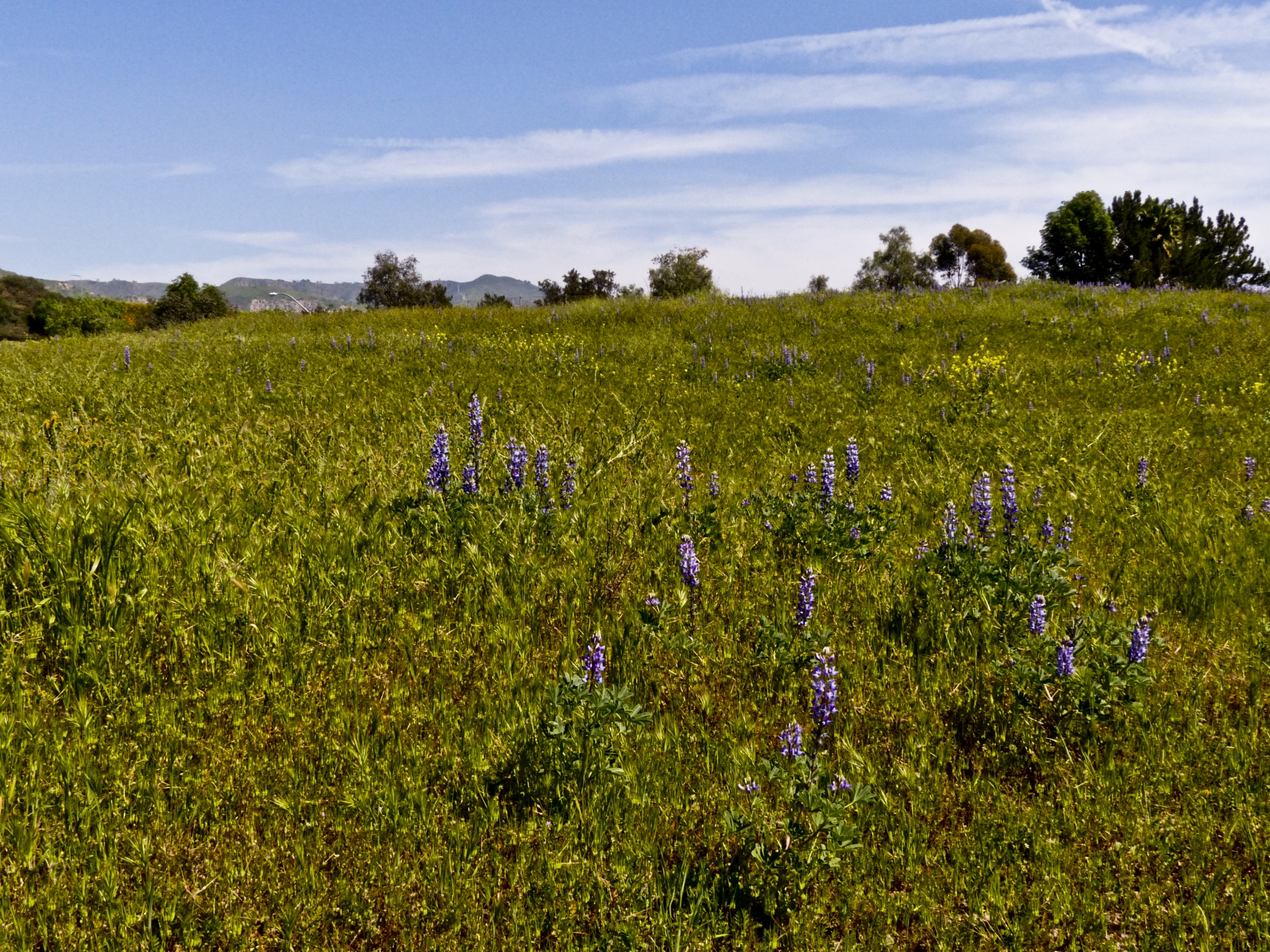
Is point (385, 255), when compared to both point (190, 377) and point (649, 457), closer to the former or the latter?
point (190, 377)

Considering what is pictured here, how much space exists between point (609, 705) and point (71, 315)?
8161 cm

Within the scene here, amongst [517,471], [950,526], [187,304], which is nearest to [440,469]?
[517,471]

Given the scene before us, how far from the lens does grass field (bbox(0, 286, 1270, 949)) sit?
7.89ft

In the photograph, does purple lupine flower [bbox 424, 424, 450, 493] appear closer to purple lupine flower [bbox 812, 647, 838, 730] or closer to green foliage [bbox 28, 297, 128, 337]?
purple lupine flower [bbox 812, 647, 838, 730]

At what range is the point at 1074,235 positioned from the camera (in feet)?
213

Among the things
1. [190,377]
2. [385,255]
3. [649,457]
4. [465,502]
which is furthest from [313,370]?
[385,255]

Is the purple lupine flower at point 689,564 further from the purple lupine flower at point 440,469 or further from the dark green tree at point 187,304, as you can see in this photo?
the dark green tree at point 187,304

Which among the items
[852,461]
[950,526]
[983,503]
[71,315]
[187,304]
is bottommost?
[950,526]

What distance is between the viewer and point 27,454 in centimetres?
604

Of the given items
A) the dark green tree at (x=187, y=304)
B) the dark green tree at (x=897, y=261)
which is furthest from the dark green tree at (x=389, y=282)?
the dark green tree at (x=897, y=261)

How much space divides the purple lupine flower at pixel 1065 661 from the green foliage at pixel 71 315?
218ft

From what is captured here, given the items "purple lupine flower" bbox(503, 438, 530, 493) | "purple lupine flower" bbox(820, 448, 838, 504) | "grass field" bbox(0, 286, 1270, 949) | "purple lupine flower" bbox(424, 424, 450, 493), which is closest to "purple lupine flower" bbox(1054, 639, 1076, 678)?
"grass field" bbox(0, 286, 1270, 949)

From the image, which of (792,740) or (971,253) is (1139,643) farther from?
(971,253)

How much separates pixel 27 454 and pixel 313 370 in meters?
4.87
